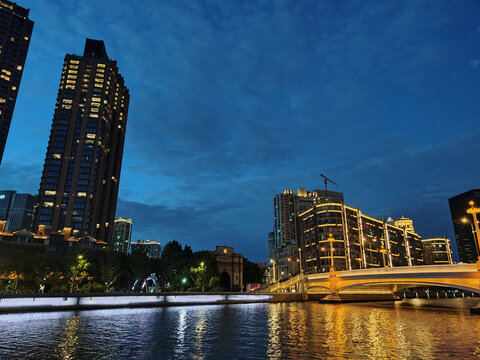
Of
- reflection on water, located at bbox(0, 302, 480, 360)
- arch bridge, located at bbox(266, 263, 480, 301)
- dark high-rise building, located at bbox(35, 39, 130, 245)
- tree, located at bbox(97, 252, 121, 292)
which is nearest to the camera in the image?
reflection on water, located at bbox(0, 302, 480, 360)

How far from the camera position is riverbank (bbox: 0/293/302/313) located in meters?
37.2

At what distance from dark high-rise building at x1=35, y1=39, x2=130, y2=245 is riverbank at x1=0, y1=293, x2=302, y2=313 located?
10761 centimetres

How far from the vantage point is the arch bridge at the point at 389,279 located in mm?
43406

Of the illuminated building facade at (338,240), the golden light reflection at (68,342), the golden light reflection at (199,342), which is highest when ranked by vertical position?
the illuminated building facade at (338,240)

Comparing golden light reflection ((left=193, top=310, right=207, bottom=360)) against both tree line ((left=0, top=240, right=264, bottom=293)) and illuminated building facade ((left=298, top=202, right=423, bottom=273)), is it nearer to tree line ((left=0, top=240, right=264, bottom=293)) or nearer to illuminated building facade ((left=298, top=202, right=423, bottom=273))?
tree line ((left=0, top=240, right=264, bottom=293))

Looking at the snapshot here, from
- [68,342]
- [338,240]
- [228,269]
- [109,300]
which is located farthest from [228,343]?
[338,240]

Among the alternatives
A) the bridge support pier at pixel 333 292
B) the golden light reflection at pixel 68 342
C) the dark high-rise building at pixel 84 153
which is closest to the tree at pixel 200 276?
the bridge support pier at pixel 333 292

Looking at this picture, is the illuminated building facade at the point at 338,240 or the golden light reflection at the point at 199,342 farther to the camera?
the illuminated building facade at the point at 338,240

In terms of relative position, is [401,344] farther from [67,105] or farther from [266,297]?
[67,105]

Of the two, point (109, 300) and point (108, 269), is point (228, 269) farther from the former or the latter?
point (109, 300)

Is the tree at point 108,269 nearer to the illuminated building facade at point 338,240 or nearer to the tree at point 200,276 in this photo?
the tree at point 200,276

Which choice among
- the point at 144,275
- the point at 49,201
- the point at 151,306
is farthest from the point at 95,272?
the point at 49,201

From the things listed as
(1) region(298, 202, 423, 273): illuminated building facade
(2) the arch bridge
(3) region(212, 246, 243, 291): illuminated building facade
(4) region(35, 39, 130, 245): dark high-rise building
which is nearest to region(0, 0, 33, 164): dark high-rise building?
(4) region(35, 39, 130, 245): dark high-rise building

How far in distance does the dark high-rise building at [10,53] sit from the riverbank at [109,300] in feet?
507
